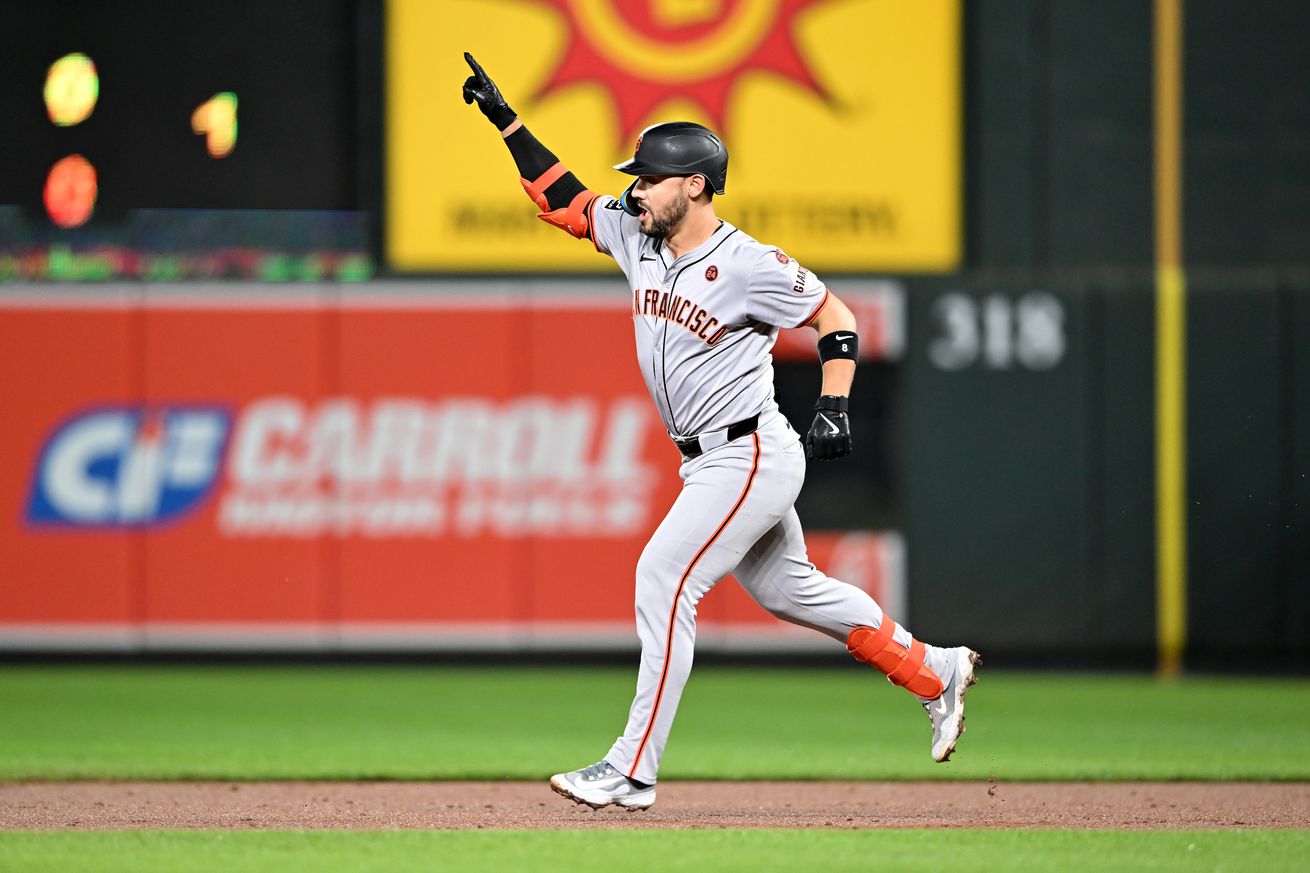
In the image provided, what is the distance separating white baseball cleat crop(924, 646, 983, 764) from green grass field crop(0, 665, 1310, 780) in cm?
105

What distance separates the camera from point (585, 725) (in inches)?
305

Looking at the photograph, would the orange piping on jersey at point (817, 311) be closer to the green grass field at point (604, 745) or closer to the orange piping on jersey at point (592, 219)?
the orange piping on jersey at point (592, 219)

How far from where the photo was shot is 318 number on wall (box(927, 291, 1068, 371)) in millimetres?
10031

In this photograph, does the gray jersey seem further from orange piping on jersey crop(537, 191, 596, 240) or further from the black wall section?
the black wall section

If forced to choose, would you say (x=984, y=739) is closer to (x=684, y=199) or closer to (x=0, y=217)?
(x=684, y=199)

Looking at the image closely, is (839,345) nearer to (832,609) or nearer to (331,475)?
(832,609)

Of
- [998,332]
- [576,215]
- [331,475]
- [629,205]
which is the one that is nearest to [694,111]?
[998,332]

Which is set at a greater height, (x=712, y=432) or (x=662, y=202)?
(x=662, y=202)

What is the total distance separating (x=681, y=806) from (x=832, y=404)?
1321mm

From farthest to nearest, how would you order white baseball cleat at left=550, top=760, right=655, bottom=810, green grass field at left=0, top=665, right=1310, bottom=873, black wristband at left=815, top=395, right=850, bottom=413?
1. black wristband at left=815, top=395, right=850, bottom=413
2. white baseball cleat at left=550, top=760, right=655, bottom=810
3. green grass field at left=0, top=665, right=1310, bottom=873

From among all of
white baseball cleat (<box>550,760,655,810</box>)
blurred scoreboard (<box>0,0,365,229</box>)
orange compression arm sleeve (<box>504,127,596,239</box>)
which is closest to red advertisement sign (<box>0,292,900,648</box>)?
blurred scoreboard (<box>0,0,365,229</box>)

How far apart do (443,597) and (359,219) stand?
6.90 ft

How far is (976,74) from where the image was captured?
1031cm

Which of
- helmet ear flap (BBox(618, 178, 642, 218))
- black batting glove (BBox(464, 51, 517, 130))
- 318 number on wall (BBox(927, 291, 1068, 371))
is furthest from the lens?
318 number on wall (BBox(927, 291, 1068, 371))
